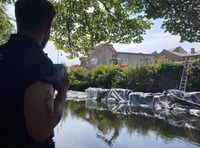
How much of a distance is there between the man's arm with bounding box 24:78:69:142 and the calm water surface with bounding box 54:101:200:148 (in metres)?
4.96

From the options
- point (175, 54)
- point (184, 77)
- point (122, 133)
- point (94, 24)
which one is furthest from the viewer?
point (175, 54)

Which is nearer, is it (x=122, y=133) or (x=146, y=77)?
(x=122, y=133)

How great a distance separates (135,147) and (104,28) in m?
2.47

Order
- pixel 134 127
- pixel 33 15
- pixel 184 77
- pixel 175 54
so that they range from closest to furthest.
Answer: pixel 33 15 → pixel 134 127 → pixel 184 77 → pixel 175 54

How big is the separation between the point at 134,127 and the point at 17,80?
285 inches

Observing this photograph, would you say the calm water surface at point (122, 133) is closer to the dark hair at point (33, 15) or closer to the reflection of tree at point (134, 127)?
the reflection of tree at point (134, 127)

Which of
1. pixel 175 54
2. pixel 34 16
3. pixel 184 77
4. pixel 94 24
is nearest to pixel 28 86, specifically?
pixel 34 16

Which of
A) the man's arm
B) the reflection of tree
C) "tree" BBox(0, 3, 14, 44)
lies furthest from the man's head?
"tree" BBox(0, 3, 14, 44)

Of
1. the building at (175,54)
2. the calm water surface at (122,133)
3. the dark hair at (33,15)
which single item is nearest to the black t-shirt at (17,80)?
the dark hair at (33,15)

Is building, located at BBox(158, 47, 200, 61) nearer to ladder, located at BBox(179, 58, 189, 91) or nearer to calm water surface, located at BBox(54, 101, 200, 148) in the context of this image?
ladder, located at BBox(179, 58, 189, 91)

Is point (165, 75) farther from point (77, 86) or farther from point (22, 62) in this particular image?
point (22, 62)

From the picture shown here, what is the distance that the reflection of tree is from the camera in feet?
22.4

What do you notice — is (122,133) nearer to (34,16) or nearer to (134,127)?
(134,127)

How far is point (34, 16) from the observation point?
1224mm
